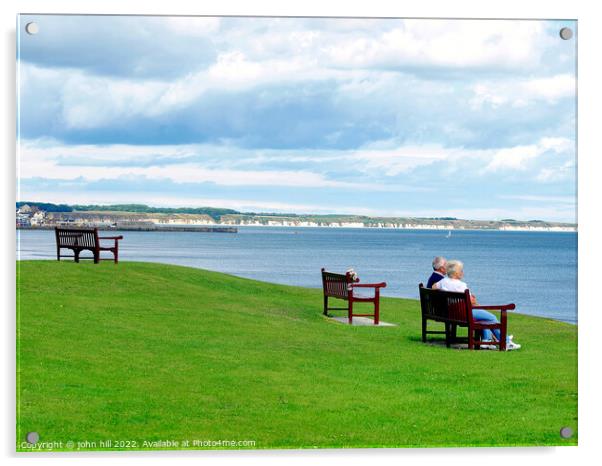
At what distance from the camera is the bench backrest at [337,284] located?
63.1 ft

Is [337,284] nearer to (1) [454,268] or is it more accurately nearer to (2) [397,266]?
(1) [454,268]

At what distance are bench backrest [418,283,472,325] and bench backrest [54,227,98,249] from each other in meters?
9.73

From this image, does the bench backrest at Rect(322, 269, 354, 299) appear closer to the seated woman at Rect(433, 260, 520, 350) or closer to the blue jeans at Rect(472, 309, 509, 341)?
the seated woman at Rect(433, 260, 520, 350)

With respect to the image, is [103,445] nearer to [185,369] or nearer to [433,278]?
[185,369]

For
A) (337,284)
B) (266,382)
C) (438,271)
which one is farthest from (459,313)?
(337,284)

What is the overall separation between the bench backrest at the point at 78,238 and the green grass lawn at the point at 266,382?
4.14 meters

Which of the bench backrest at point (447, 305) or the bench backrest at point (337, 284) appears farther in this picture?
the bench backrest at point (337, 284)

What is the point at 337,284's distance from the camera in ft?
65.0

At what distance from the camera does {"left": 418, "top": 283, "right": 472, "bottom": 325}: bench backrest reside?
14.6 metres

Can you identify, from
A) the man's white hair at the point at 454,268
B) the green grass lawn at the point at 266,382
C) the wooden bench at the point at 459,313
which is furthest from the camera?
the man's white hair at the point at 454,268

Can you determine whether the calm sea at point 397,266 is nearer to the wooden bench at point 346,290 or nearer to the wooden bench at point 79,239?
the wooden bench at point 79,239

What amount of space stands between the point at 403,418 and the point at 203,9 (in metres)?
4.89

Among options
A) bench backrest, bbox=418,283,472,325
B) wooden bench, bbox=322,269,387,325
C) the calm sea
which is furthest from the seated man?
the calm sea

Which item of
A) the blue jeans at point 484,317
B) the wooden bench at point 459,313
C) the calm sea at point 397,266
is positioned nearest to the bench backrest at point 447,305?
the wooden bench at point 459,313
